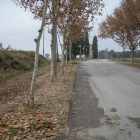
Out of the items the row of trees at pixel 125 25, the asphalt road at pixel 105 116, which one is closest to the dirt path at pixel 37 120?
the asphalt road at pixel 105 116

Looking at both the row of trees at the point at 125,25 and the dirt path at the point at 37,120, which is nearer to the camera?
the dirt path at the point at 37,120

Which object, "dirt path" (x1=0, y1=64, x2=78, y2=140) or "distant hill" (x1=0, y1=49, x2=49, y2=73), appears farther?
"distant hill" (x1=0, y1=49, x2=49, y2=73)

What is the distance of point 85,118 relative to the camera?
5.75 m

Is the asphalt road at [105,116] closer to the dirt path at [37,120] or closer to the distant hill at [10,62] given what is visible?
the dirt path at [37,120]

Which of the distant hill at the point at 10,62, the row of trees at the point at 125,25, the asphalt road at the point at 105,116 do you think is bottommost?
the asphalt road at the point at 105,116

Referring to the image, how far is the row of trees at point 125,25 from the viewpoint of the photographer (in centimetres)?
2307

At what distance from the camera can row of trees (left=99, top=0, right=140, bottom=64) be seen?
23067 millimetres

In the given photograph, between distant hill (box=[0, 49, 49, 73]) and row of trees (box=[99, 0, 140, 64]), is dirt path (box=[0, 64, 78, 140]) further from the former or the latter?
row of trees (box=[99, 0, 140, 64])

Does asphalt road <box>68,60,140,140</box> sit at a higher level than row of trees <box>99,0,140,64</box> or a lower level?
lower

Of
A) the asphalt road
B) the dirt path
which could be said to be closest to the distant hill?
the dirt path

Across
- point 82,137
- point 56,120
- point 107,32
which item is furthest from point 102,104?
point 107,32

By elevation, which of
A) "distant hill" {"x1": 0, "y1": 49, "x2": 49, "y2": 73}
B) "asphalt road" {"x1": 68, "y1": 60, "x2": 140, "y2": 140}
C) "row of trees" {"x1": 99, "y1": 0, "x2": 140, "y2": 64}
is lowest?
"asphalt road" {"x1": 68, "y1": 60, "x2": 140, "y2": 140}

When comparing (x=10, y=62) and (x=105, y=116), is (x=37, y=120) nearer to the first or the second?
(x=105, y=116)

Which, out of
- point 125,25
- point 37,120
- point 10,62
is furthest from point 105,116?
point 125,25
